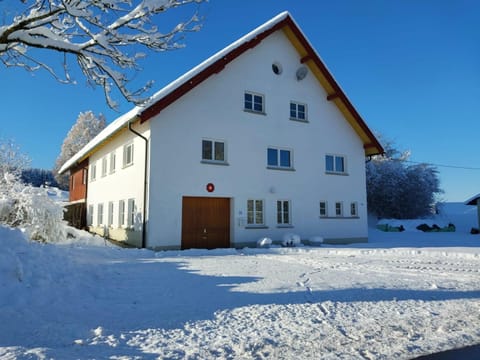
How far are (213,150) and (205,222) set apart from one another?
3098 millimetres

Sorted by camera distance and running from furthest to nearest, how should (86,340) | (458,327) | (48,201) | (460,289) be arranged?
1. (48,201)
2. (460,289)
3. (458,327)
4. (86,340)

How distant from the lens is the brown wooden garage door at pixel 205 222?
50.4 feet

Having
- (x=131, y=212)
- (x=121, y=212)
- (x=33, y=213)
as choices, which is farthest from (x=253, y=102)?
(x=33, y=213)

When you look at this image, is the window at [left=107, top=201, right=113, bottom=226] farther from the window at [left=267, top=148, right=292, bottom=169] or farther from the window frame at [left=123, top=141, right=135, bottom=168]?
the window at [left=267, top=148, right=292, bottom=169]

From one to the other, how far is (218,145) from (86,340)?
1260 centimetres

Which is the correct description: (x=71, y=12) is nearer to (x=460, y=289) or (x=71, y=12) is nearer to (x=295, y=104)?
(x=460, y=289)

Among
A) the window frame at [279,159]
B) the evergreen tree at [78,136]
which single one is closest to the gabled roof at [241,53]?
the window frame at [279,159]

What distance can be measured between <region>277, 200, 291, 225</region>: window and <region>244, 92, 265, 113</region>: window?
177 inches

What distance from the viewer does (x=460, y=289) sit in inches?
294

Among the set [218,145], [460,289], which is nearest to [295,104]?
[218,145]

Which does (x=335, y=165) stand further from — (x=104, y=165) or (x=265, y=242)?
(x=104, y=165)

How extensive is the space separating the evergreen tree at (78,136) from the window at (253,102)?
37.1 m

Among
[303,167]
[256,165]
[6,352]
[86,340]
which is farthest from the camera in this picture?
[303,167]

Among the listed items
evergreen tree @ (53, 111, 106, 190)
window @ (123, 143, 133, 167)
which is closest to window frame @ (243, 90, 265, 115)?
window @ (123, 143, 133, 167)
